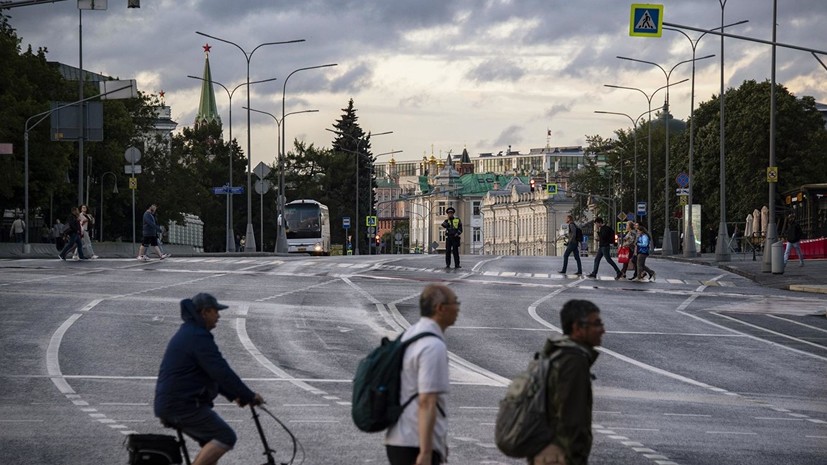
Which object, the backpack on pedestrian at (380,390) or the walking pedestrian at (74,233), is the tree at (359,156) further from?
the backpack on pedestrian at (380,390)

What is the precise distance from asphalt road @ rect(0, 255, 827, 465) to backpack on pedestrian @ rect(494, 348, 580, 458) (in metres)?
5.20

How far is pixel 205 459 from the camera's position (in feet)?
32.5

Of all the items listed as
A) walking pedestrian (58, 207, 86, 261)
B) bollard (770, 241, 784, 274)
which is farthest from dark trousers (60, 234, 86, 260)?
bollard (770, 241, 784, 274)

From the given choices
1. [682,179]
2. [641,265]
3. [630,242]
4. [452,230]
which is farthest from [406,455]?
[682,179]

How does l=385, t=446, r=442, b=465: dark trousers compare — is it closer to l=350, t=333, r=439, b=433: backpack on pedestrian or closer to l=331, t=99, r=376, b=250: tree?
l=350, t=333, r=439, b=433: backpack on pedestrian

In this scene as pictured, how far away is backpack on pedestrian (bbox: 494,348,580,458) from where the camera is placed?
7.57 meters

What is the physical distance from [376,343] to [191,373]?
47.7 feet

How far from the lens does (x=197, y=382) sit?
991 centimetres

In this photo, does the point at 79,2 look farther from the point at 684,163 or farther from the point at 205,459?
the point at 684,163

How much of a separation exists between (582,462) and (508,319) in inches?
846

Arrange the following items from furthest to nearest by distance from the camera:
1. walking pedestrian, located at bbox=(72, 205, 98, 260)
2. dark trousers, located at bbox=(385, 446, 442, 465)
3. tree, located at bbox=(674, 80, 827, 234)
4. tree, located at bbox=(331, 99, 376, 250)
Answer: tree, located at bbox=(331, 99, 376, 250), tree, located at bbox=(674, 80, 827, 234), walking pedestrian, located at bbox=(72, 205, 98, 260), dark trousers, located at bbox=(385, 446, 442, 465)

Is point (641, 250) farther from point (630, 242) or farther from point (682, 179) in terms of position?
point (682, 179)

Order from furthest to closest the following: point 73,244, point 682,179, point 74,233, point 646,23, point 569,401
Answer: point 682,179, point 73,244, point 74,233, point 646,23, point 569,401

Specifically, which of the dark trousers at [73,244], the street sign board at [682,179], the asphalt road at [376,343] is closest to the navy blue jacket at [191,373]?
the asphalt road at [376,343]
